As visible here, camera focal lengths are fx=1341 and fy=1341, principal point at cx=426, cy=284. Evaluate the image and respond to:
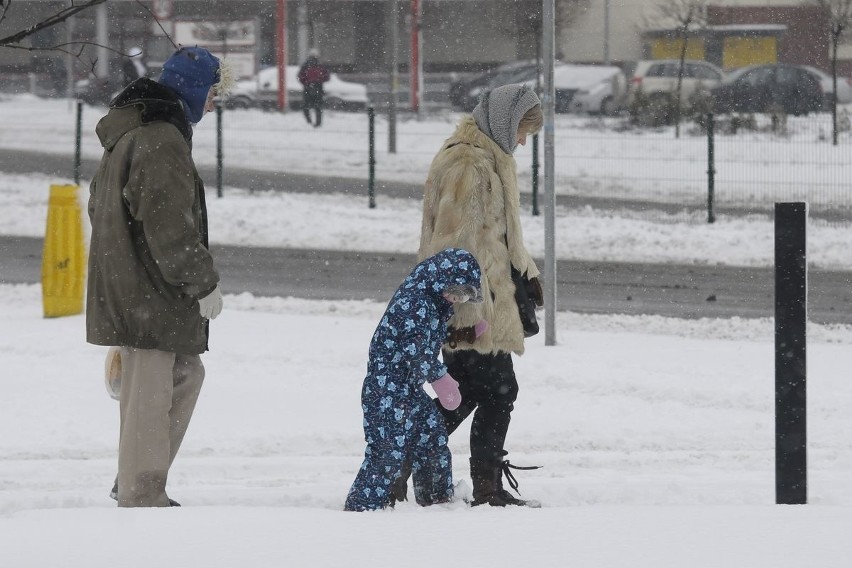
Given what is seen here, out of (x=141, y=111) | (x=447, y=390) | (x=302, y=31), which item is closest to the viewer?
(x=141, y=111)

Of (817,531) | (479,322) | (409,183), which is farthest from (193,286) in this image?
(409,183)

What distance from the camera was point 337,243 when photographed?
1513cm

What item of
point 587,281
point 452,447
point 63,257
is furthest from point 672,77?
point 452,447

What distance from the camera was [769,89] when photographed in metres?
26.8

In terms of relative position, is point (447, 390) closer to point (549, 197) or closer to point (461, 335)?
point (461, 335)

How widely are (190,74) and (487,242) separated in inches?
49.8

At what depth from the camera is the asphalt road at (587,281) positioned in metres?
11.0

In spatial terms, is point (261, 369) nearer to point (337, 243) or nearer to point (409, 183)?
point (337, 243)

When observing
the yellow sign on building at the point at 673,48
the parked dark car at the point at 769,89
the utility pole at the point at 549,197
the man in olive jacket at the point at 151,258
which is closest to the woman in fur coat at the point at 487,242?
the man in olive jacket at the point at 151,258

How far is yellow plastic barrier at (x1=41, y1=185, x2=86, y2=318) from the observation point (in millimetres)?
9617

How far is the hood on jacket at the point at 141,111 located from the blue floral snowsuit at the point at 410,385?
98cm

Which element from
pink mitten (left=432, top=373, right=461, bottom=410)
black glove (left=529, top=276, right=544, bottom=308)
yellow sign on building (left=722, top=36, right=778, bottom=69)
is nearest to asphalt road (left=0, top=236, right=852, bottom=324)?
black glove (left=529, top=276, right=544, bottom=308)

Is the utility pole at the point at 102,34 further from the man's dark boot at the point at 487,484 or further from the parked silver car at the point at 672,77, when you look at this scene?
the man's dark boot at the point at 487,484

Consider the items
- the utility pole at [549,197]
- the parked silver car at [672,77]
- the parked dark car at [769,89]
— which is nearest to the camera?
the utility pole at [549,197]
